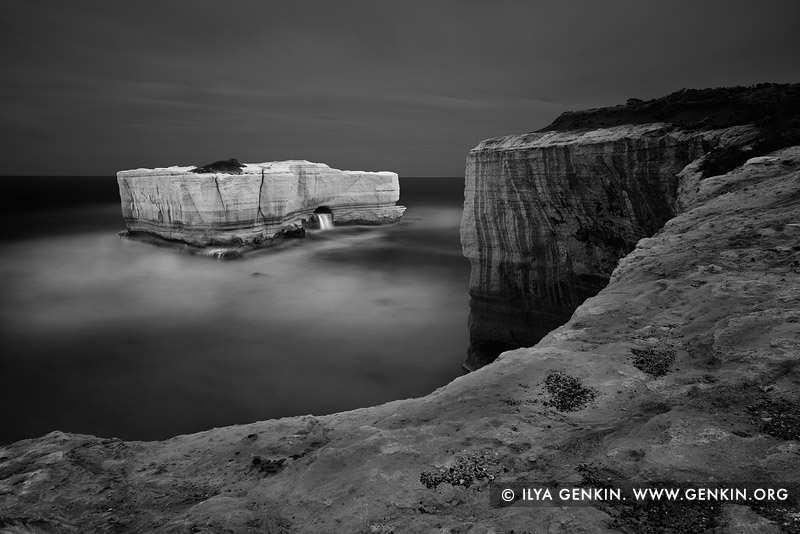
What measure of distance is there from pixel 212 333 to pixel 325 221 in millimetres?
32978

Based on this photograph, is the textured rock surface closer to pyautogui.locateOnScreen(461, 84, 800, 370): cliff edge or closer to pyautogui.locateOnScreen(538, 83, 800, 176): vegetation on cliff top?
pyautogui.locateOnScreen(461, 84, 800, 370): cliff edge

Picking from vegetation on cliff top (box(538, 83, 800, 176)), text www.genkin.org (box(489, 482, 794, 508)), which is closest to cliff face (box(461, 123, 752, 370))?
vegetation on cliff top (box(538, 83, 800, 176))

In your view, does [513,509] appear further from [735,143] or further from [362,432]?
[735,143]

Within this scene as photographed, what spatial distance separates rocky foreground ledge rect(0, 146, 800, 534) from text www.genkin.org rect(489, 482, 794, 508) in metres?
0.06

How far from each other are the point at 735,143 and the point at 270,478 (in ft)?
39.3

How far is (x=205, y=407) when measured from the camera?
59.6 ft

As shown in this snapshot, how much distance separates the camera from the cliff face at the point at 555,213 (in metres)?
12.1

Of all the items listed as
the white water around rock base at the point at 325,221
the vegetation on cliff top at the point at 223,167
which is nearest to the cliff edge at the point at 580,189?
the vegetation on cliff top at the point at 223,167

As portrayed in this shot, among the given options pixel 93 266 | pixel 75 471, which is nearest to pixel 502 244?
pixel 75 471

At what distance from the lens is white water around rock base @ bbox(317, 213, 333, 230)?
56425mm

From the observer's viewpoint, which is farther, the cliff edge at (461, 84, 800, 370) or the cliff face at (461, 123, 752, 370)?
the cliff face at (461, 123, 752, 370)

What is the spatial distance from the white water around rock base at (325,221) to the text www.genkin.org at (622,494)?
54.1 m

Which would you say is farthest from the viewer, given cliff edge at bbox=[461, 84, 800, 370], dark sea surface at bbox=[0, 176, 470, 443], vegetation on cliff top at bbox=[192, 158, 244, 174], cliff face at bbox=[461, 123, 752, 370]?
vegetation on cliff top at bbox=[192, 158, 244, 174]

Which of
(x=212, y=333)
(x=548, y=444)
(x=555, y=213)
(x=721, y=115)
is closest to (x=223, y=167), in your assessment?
(x=212, y=333)
